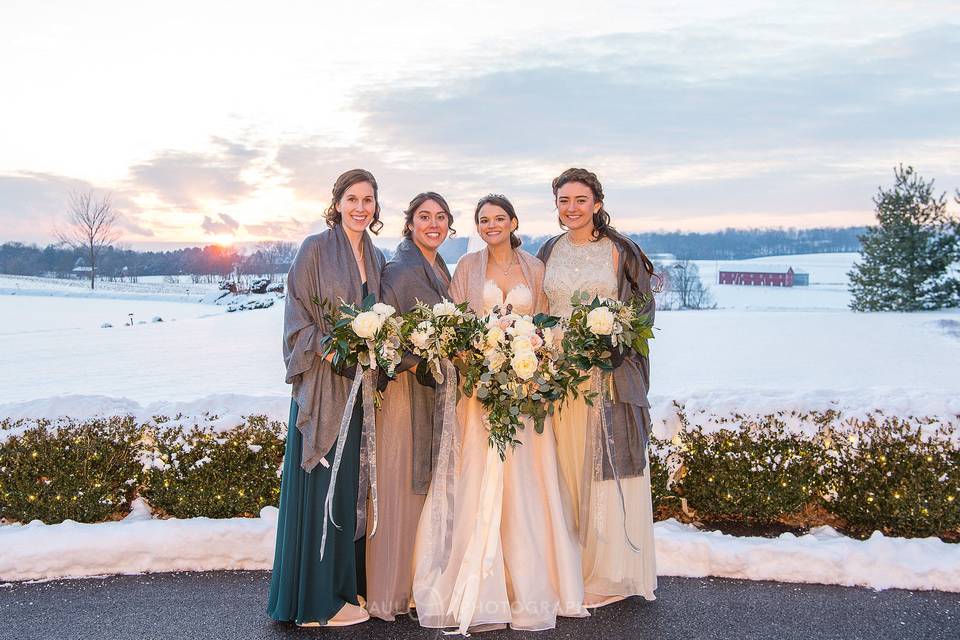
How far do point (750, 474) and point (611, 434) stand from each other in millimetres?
1608

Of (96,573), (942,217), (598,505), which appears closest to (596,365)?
(598,505)

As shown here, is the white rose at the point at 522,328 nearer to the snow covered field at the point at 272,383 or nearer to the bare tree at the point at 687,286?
the snow covered field at the point at 272,383

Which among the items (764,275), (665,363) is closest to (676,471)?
(665,363)

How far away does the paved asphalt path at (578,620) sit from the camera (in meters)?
4.04

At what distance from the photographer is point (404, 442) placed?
14.2ft

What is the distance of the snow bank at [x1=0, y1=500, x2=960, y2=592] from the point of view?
4598mm

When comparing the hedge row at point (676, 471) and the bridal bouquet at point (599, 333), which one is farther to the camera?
the hedge row at point (676, 471)

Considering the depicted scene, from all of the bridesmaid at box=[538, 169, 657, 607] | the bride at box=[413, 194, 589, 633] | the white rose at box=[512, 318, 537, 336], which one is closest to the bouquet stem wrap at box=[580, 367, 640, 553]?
the bridesmaid at box=[538, 169, 657, 607]

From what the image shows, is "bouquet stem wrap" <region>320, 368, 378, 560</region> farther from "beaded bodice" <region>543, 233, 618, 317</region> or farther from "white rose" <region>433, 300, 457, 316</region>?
"beaded bodice" <region>543, 233, 618, 317</region>

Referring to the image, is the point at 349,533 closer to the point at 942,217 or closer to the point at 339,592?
the point at 339,592

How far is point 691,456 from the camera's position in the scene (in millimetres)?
5469

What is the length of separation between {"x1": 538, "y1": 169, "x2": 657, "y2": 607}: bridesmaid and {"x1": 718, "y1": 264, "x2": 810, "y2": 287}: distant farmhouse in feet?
194

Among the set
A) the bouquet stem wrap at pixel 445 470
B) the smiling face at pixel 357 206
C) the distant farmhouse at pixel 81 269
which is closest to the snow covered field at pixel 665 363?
the bouquet stem wrap at pixel 445 470

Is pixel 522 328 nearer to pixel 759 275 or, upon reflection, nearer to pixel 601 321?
pixel 601 321
